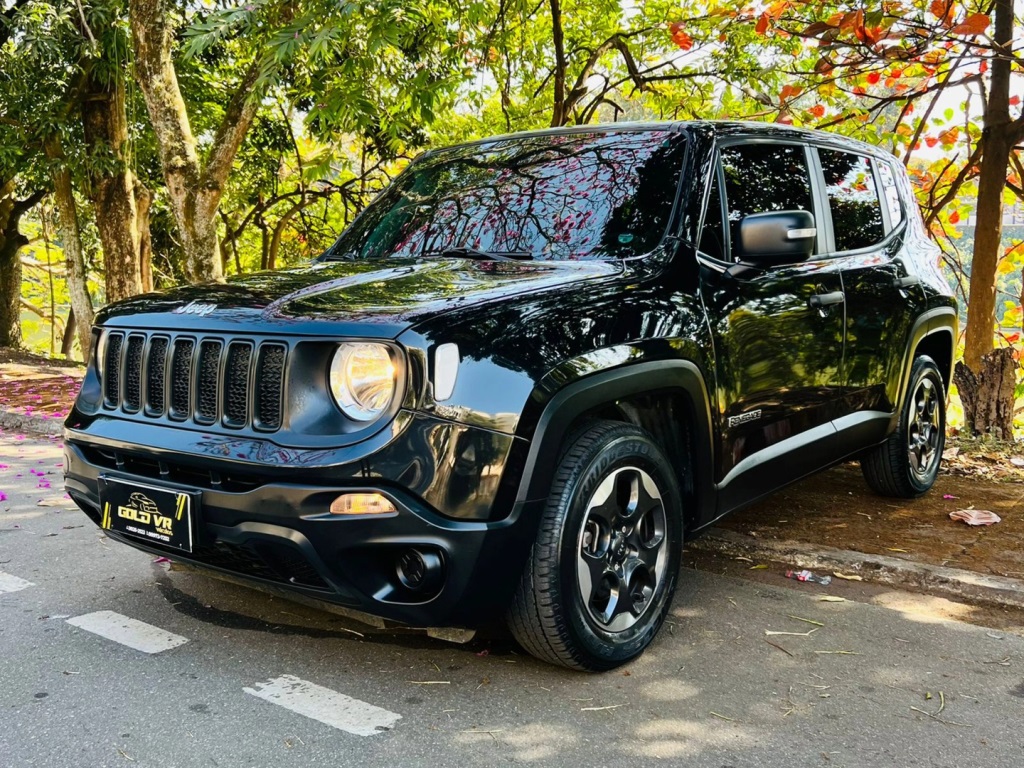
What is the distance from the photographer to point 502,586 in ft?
9.05

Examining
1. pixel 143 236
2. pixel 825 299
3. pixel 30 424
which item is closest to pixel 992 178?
pixel 825 299

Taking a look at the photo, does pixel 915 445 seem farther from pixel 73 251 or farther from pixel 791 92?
pixel 73 251

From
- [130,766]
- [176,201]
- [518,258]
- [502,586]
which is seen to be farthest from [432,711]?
[176,201]

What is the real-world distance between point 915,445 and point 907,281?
1020 mm

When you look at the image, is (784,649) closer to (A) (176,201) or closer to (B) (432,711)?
(B) (432,711)

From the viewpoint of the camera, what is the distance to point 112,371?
10.7 feet

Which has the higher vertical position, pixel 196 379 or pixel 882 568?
pixel 196 379

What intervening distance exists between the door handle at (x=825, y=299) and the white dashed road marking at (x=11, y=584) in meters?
3.56

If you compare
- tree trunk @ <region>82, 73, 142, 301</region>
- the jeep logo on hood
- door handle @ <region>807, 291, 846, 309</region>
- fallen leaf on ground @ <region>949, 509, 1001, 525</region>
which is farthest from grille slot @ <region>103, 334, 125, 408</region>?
tree trunk @ <region>82, 73, 142, 301</region>

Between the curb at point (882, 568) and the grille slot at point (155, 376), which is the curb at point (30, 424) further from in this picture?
the curb at point (882, 568)

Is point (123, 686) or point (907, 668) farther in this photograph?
point (907, 668)

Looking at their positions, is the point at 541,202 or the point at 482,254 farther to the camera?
the point at 541,202

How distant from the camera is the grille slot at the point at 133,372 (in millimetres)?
3150

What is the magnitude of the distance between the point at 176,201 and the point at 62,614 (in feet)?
19.4
